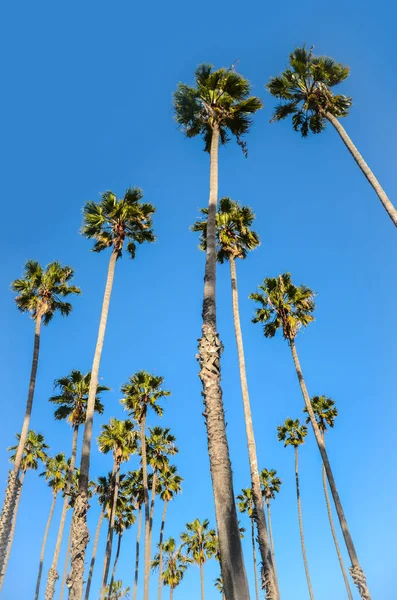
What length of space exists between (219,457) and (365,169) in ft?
41.9

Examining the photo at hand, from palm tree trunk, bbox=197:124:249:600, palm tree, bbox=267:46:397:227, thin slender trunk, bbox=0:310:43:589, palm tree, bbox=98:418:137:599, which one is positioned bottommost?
palm tree trunk, bbox=197:124:249:600

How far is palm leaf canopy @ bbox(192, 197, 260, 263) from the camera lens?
77.4 ft

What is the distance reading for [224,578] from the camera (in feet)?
20.9

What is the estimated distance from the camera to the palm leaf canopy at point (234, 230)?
23.6 m

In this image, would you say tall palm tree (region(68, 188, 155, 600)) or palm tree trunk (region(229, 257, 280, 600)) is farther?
tall palm tree (region(68, 188, 155, 600))

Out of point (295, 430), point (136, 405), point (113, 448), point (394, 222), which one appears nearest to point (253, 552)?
point (295, 430)

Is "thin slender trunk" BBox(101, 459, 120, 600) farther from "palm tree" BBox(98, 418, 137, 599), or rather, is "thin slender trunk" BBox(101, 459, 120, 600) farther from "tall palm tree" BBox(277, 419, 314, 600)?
"tall palm tree" BBox(277, 419, 314, 600)

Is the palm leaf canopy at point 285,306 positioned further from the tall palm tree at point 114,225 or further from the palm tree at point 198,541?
the palm tree at point 198,541

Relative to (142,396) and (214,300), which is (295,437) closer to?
(142,396)

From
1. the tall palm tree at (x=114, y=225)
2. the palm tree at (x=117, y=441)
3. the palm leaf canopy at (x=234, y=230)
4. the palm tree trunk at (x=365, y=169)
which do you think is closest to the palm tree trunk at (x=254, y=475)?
the palm leaf canopy at (x=234, y=230)

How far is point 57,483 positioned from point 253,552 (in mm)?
27855

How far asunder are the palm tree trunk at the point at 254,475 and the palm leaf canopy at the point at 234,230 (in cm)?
74

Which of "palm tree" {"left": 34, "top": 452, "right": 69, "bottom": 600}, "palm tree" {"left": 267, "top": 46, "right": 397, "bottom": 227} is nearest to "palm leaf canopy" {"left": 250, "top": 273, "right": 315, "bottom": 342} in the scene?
"palm tree" {"left": 267, "top": 46, "right": 397, "bottom": 227}

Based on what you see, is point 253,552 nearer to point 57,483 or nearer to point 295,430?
point 295,430
